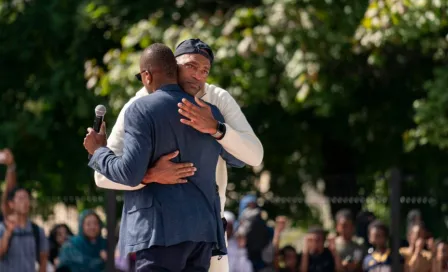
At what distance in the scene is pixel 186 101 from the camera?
5.11m

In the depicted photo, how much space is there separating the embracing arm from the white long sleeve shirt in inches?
4.4

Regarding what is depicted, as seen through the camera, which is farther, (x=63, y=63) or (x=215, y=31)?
(x=63, y=63)

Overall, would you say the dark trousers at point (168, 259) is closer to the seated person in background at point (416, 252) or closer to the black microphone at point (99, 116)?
the black microphone at point (99, 116)

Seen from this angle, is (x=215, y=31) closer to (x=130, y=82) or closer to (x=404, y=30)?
(x=130, y=82)

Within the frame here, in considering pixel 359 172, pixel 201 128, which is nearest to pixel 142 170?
pixel 201 128

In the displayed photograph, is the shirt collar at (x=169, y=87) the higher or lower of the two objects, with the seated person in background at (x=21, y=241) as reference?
higher

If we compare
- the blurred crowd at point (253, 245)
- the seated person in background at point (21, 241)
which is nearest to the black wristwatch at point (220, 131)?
the blurred crowd at point (253, 245)

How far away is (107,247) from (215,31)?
105 inches

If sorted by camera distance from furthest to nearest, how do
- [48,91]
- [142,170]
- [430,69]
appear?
[48,91], [430,69], [142,170]

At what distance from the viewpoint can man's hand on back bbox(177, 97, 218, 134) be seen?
5094 mm

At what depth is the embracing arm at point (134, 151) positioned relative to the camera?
5020 mm

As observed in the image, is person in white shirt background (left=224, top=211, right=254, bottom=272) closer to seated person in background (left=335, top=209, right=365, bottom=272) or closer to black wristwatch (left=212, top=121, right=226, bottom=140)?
seated person in background (left=335, top=209, right=365, bottom=272)

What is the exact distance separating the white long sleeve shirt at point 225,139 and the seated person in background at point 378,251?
4.90 meters

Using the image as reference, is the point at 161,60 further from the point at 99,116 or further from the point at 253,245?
the point at 253,245
